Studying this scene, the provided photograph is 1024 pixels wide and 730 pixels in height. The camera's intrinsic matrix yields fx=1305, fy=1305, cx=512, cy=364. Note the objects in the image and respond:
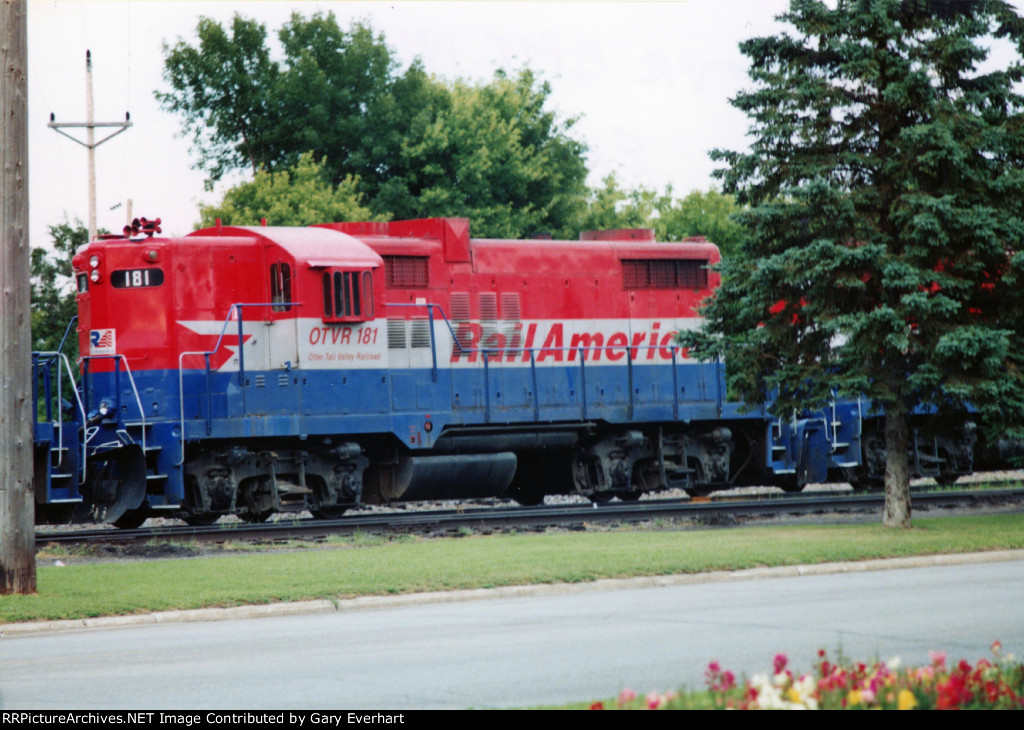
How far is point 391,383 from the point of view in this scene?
19953 millimetres

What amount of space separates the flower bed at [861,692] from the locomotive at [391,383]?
1215 cm

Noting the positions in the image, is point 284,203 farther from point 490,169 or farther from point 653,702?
point 653,702

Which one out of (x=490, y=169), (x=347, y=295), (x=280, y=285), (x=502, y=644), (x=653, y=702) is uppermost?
(x=490, y=169)

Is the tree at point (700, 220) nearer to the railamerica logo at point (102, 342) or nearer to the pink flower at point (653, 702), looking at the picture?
the railamerica logo at point (102, 342)

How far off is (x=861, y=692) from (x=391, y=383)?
14532mm

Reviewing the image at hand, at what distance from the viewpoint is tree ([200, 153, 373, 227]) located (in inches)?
1414

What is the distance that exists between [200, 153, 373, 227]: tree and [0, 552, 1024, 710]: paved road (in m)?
24.9

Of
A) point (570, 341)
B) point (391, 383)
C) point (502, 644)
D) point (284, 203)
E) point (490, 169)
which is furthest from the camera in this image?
point (490, 169)

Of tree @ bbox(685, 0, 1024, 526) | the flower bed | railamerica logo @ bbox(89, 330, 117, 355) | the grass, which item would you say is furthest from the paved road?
railamerica logo @ bbox(89, 330, 117, 355)

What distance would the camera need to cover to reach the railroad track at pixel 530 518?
1712cm

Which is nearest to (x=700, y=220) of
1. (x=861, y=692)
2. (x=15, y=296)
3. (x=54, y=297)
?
(x=54, y=297)

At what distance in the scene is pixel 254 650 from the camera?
920 cm

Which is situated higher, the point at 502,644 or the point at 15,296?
the point at 15,296

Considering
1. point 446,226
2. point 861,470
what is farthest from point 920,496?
point 446,226
